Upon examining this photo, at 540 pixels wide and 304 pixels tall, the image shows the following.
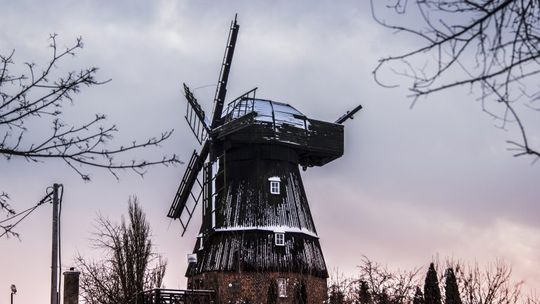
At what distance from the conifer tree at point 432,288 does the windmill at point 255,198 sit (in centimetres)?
620

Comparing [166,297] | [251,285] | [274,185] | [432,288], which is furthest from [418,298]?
[274,185]

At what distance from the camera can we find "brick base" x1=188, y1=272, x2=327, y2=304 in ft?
122

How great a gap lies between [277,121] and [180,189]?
5.53 m

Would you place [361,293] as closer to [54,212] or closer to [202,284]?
[202,284]

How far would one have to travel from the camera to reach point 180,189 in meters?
41.1

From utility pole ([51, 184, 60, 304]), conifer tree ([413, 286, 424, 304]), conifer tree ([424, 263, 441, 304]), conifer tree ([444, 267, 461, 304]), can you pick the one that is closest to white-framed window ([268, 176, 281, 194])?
conifer tree ([424, 263, 441, 304])

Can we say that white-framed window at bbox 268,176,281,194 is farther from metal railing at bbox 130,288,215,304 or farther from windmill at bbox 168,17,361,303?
metal railing at bbox 130,288,215,304

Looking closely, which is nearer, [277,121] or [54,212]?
[54,212]

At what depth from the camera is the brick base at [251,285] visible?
122 ft

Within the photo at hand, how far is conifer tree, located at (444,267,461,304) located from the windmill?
792 cm

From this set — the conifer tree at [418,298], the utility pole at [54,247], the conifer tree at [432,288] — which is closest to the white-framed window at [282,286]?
the conifer tree at [432,288]

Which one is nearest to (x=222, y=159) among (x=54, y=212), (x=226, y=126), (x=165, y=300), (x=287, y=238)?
(x=226, y=126)

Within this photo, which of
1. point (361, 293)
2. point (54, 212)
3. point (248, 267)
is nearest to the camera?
point (54, 212)

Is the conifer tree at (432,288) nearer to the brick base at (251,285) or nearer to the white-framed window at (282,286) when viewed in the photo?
the brick base at (251,285)
